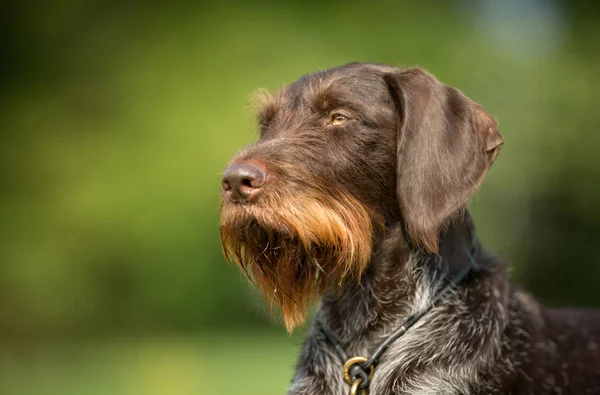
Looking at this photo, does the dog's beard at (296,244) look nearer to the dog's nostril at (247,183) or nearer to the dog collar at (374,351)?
the dog's nostril at (247,183)

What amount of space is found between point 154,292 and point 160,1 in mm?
7479

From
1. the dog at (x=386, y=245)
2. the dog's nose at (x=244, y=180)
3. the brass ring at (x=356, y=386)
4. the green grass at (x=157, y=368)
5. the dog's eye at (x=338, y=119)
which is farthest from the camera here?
the green grass at (x=157, y=368)

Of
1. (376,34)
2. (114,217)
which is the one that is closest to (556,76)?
(376,34)

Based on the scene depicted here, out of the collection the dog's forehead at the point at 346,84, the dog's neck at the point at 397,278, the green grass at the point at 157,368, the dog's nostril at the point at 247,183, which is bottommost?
the green grass at the point at 157,368

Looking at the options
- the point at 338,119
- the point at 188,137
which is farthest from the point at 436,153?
the point at 188,137

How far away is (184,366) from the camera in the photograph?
12359mm

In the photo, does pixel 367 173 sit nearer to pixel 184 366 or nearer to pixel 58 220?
pixel 184 366

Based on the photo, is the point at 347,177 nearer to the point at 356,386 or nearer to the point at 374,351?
the point at 374,351

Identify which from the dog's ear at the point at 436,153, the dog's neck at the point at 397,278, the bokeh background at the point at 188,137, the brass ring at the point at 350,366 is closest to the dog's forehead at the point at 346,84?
the dog's ear at the point at 436,153

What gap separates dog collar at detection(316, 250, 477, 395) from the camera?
394 cm

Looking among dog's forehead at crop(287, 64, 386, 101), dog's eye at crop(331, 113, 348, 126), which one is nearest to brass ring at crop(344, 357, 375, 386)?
dog's eye at crop(331, 113, 348, 126)

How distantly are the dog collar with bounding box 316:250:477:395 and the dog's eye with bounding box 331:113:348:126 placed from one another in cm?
91

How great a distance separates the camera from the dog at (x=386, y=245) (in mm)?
3764

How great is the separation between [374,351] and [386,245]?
0.51 m
